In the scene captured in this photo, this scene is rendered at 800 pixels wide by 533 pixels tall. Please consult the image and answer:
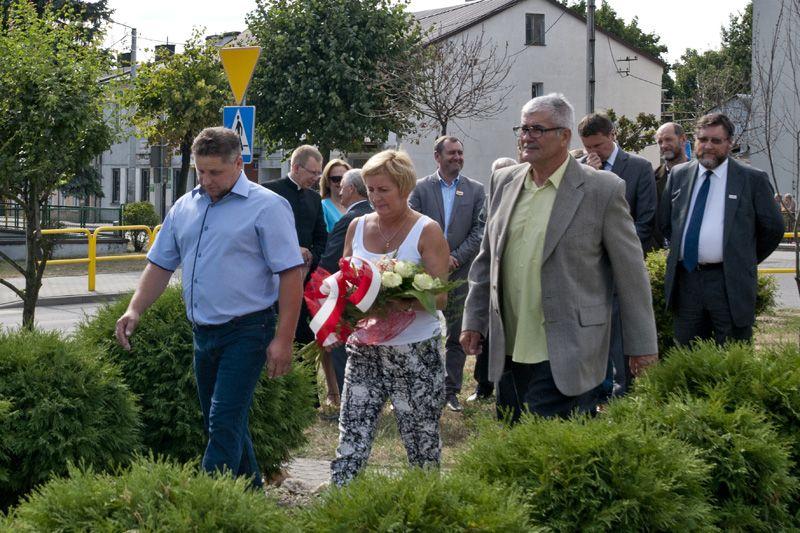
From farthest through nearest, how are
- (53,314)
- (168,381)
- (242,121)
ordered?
(53,314)
(242,121)
(168,381)

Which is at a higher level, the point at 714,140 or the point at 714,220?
the point at 714,140

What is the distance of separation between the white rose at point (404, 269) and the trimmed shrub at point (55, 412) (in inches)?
56.7

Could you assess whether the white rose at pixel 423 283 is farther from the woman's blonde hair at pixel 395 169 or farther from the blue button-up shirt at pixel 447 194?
the blue button-up shirt at pixel 447 194

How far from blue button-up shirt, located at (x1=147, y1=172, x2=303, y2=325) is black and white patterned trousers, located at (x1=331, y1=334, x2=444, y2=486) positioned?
531mm

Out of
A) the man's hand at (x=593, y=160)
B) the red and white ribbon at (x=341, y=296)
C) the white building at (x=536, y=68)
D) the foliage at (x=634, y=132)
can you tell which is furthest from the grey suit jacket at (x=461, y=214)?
the white building at (x=536, y=68)

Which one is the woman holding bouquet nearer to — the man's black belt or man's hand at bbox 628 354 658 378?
man's hand at bbox 628 354 658 378

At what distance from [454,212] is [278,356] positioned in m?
4.22

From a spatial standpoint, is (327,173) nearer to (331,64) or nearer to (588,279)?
(588,279)

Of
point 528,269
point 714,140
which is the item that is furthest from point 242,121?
point 528,269

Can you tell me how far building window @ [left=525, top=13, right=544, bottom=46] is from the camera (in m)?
49.4

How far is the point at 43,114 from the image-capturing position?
36.2 ft

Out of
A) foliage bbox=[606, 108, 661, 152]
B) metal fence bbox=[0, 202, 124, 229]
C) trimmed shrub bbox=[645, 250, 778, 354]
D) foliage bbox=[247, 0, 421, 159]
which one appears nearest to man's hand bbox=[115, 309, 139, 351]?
trimmed shrub bbox=[645, 250, 778, 354]

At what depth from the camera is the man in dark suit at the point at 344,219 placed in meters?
7.72

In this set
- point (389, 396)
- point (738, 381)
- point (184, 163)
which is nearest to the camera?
point (738, 381)
